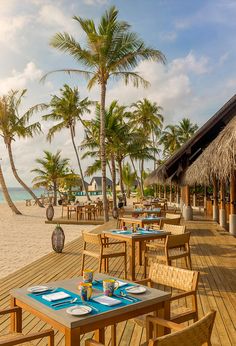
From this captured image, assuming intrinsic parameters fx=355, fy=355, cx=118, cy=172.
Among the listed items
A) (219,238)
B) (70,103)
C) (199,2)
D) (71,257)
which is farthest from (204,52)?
(70,103)

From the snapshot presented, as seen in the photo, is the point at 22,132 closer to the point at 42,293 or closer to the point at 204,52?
the point at 204,52

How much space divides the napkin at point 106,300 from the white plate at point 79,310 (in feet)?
0.52

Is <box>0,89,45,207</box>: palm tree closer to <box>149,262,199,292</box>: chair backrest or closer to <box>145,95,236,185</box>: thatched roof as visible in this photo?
<box>145,95,236,185</box>: thatched roof

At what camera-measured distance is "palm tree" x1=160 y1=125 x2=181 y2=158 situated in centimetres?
4875

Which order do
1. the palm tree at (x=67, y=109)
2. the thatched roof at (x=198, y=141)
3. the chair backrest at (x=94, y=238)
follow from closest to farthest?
the chair backrest at (x=94, y=238) → the thatched roof at (x=198, y=141) → the palm tree at (x=67, y=109)

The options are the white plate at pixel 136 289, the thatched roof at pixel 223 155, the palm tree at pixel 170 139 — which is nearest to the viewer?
the white plate at pixel 136 289

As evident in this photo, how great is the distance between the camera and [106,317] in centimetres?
241

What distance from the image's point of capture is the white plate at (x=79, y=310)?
2.38m

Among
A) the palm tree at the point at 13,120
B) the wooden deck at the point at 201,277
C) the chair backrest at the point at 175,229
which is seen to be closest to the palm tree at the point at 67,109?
the palm tree at the point at 13,120

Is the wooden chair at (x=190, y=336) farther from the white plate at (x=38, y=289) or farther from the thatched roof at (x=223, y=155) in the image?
the thatched roof at (x=223, y=155)

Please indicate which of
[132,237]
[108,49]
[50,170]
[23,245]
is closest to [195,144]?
[108,49]

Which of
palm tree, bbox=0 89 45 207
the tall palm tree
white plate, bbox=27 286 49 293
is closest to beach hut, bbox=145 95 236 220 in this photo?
palm tree, bbox=0 89 45 207

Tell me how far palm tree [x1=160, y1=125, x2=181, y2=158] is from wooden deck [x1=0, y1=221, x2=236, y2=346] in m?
38.6

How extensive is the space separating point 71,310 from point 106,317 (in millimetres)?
245
